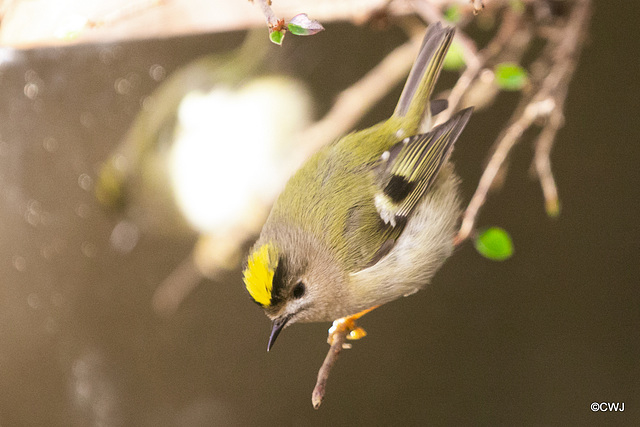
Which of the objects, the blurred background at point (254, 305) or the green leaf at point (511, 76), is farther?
the blurred background at point (254, 305)

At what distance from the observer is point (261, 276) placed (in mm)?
570

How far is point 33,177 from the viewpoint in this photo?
2.88 ft

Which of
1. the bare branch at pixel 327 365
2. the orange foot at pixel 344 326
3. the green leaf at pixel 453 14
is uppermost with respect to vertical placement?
the green leaf at pixel 453 14

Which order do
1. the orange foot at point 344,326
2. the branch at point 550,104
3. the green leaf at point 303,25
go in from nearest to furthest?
the green leaf at point 303,25, the orange foot at point 344,326, the branch at point 550,104

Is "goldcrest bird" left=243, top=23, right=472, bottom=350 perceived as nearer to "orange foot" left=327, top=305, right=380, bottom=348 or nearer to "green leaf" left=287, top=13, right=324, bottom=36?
"orange foot" left=327, top=305, right=380, bottom=348

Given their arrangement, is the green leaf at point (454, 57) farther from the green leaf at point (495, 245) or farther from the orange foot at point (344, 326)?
the orange foot at point (344, 326)

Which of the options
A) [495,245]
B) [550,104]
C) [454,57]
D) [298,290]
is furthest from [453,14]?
[298,290]

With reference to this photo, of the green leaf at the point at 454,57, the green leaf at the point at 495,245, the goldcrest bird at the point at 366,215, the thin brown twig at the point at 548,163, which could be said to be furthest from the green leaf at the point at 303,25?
the thin brown twig at the point at 548,163

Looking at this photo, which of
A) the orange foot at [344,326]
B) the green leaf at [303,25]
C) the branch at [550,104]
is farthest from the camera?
the branch at [550,104]

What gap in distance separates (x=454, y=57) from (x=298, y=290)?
427 mm

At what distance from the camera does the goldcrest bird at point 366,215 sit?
0.62m

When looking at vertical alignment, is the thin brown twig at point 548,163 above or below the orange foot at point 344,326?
below

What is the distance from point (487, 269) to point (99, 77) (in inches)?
29.4

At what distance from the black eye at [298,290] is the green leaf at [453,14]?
0.45 metres
